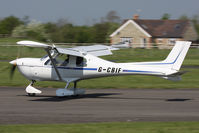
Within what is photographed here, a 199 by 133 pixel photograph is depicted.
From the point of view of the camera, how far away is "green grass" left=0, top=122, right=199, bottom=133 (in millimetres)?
9867

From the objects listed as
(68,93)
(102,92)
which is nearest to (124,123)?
(68,93)

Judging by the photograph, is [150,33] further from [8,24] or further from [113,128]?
[113,128]

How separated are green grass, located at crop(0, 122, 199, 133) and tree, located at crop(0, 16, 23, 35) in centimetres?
7918

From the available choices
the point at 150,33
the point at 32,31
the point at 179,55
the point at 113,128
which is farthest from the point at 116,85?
the point at 32,31

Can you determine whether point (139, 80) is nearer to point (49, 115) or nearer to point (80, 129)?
point (49, 115)

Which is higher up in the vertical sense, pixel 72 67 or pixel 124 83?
pixel 72 67

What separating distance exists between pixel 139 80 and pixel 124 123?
1153cm

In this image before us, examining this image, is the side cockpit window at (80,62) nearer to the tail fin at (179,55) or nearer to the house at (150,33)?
the tail fin at (179,55)

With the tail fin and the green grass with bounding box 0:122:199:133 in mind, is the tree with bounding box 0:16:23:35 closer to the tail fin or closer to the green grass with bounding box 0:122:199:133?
the tail fin

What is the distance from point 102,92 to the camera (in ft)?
59.0

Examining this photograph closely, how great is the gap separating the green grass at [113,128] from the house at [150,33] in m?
54.2

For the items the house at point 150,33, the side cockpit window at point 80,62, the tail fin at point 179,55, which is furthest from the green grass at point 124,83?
the house at point 150,33

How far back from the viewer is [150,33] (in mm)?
65688

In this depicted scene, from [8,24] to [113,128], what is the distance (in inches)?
3353
